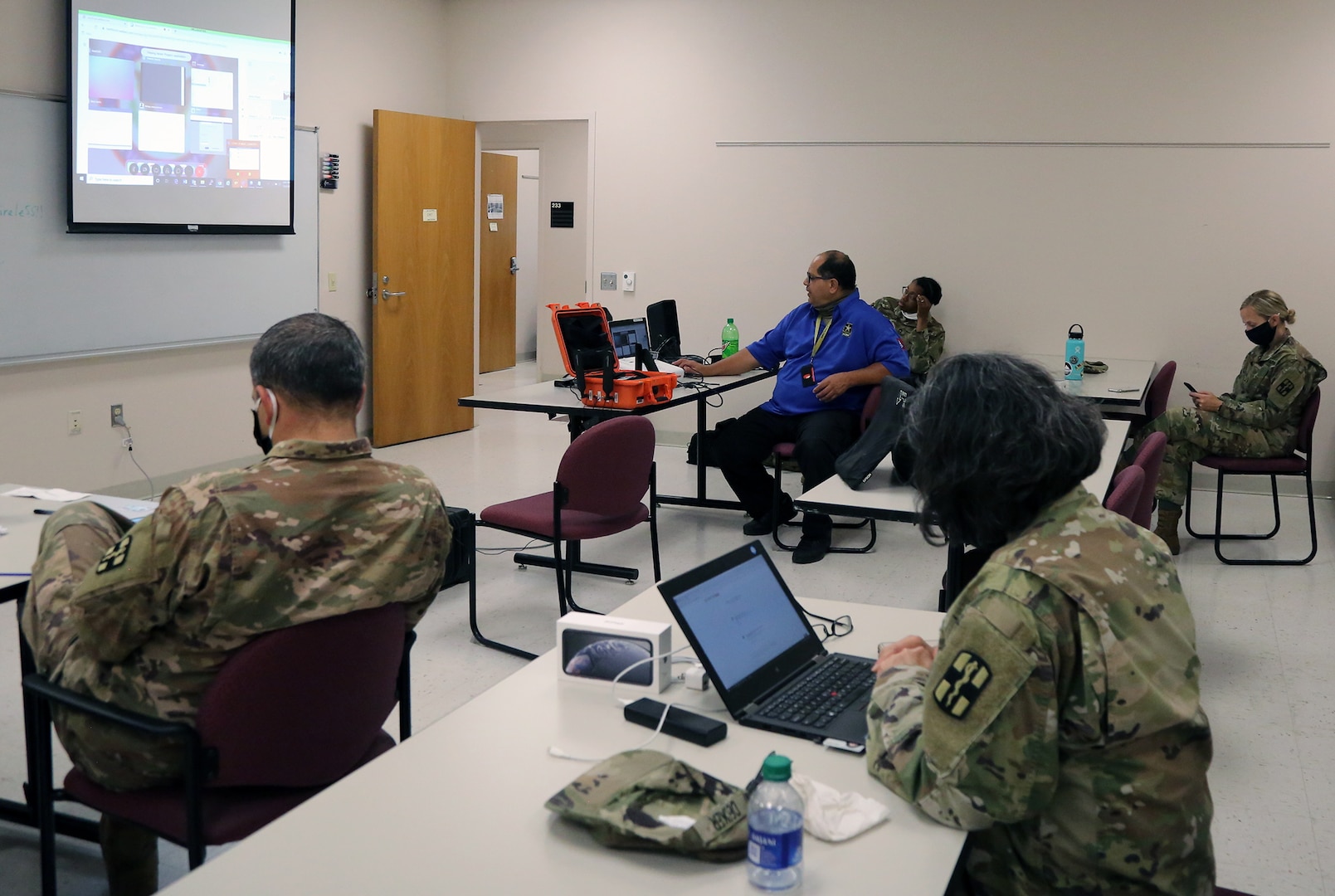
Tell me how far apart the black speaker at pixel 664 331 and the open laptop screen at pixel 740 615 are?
13.6ft

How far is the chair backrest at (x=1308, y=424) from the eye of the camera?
16.2 ft

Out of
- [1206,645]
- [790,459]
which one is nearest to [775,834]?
[1206,645]

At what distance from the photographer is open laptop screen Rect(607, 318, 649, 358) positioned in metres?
5.21

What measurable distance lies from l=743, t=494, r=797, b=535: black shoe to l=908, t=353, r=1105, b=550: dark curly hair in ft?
13.1

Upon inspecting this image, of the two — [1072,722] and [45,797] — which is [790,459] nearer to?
[45,797]

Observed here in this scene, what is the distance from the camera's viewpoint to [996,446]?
1.38m

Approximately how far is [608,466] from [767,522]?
1.92 metres

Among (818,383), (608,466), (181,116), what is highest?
(181,116)

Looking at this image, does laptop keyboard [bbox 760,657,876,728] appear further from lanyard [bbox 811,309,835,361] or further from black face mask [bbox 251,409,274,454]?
lanyard [bbox 811,309,835,361]

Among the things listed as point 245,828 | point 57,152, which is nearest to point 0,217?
point 57,152

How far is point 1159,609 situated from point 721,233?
6432 millimetres

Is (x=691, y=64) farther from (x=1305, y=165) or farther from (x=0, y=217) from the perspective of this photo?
(x=0, y=217)

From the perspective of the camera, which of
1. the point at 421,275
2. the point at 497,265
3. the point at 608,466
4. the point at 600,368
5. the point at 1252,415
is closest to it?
the point at 608,466

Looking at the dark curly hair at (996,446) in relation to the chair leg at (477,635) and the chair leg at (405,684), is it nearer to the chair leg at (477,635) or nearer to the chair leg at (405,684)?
the chair leg at (405,684)
